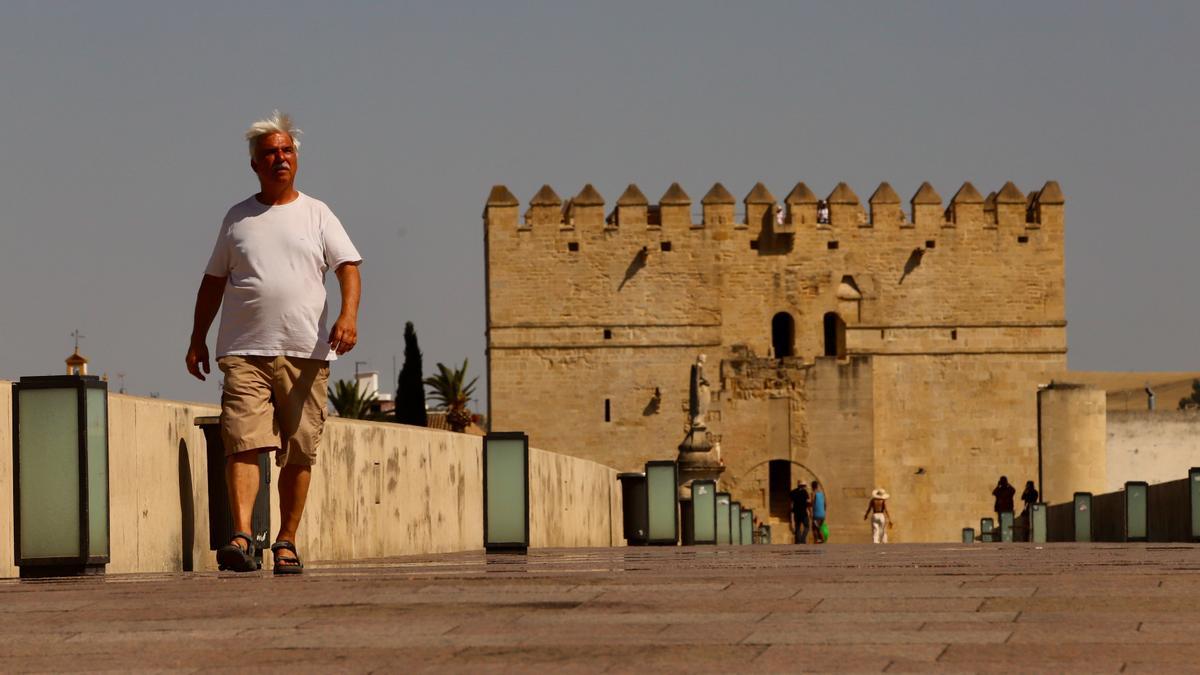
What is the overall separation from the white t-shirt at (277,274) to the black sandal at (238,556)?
2.08 ft

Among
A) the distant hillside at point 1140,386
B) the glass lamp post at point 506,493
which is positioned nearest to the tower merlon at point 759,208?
the glass lamp post at point 506,493

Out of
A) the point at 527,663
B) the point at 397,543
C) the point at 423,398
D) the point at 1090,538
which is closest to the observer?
the point at 527,663

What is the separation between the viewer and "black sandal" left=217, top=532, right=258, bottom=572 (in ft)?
24.3

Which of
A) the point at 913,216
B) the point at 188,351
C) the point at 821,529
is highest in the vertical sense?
the point at 913,216

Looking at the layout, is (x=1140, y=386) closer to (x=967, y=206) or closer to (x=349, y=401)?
(x=349, y=401)

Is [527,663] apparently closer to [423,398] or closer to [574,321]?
[574,321]

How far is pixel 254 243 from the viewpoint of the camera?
750 centimetres

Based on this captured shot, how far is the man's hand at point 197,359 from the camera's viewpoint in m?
7.63

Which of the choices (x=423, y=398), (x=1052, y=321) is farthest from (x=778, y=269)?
(x=423, y=398)

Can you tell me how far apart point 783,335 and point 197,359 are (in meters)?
43.3

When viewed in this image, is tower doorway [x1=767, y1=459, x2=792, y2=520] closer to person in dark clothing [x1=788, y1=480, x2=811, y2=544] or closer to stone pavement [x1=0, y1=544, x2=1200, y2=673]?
person in dark clothing [x1=788, y1=480, x2=811, y2=544]

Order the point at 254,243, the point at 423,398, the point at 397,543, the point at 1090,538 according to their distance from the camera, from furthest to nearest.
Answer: the point at 423,398 < the point at 1090,538 < the point at 397,543 < the point at 254,243

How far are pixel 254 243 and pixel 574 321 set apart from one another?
42.4 m

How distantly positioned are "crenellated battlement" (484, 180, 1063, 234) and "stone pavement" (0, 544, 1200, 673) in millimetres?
42473
